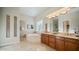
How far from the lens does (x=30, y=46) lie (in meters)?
2.42

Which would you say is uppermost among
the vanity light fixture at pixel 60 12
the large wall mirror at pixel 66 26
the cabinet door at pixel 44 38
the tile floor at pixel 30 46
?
the vanity light fixture at pixel 60 12

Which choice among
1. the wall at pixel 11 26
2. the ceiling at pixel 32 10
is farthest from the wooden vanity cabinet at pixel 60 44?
the wall at pixel 11 26

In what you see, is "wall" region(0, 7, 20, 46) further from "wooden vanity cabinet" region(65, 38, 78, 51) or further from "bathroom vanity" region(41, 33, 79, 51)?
"wooden vanity cabinet" region(65, 38, 78, 51)

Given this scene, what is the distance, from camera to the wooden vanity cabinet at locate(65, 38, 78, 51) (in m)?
2.22

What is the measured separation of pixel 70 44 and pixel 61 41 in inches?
8.4

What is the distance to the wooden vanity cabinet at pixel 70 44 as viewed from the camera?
2217mm

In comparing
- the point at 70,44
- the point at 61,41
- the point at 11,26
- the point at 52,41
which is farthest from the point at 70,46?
the point at 11,26

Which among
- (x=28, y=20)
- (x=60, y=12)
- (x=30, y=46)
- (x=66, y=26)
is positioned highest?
(x=60, y=12)

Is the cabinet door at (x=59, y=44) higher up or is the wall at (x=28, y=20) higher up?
the wall at (x=28, y=20)

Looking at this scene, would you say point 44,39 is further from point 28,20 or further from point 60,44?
point 28,20

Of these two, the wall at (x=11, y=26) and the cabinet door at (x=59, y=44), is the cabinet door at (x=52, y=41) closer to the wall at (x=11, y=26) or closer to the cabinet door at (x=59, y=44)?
the cabinet door at (x=59, y=44)

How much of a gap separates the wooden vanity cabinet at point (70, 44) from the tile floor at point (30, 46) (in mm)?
372

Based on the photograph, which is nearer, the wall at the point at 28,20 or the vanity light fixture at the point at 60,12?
the vanity light fixture at the point at 60,12
